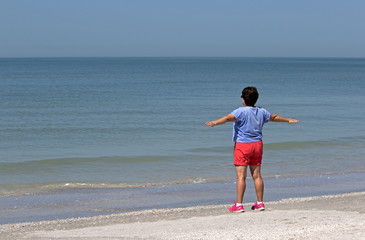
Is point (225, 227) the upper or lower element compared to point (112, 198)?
upper

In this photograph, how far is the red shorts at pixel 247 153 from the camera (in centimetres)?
652

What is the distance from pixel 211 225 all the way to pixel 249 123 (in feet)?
4.07

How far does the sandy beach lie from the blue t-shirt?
90 centimetres

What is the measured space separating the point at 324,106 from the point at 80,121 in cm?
1303

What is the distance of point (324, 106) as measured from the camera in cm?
2883

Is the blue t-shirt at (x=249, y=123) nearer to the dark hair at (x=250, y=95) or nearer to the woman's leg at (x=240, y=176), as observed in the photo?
the dark hair at (x=250, y=95)

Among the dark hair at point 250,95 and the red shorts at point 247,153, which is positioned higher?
the dark hair at point 250,95

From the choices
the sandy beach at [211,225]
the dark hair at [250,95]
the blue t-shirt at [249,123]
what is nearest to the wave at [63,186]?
the sandy beach at [211,225]

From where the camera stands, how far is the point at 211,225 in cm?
613

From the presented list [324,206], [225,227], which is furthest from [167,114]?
[225,227]

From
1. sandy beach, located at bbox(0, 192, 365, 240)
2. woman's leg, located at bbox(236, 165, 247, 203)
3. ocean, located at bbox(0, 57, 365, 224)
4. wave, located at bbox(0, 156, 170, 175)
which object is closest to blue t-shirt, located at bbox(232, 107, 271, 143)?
woman's leg, located at bbox(236, 165, 247, 203)

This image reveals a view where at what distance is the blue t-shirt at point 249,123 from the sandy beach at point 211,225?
2.95 feet

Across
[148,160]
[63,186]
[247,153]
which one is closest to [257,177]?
[247,153]

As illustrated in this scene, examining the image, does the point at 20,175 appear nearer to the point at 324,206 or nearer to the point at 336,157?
the point at 324,206
